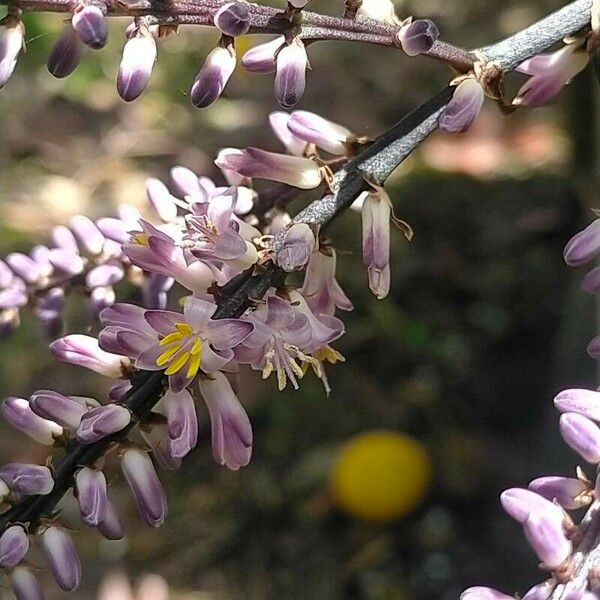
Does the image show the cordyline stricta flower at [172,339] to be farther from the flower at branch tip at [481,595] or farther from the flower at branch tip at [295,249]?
the flower at branch tip at [481,595]

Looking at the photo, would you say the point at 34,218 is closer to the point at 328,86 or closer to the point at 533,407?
the point at 328,86

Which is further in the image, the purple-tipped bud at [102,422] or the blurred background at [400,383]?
the blurred background at [400,383]

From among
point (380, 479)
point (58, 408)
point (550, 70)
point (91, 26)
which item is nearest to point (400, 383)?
point (380, 479)

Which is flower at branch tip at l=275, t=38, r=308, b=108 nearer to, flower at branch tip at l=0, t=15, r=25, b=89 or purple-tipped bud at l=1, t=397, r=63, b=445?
flower at branch tip at l=0, t=15, r=25, b=89

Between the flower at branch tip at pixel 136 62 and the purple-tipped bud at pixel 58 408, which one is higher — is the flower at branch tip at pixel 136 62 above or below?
above

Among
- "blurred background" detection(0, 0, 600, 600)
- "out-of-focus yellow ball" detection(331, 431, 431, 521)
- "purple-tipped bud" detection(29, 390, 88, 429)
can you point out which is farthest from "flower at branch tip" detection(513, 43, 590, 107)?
"out-of-focus yellow ball" detection(331, 431, 431, 521)

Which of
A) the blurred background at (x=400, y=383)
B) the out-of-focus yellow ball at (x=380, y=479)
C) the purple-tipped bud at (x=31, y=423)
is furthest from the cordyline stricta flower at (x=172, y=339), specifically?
the out-of-focus yellow ball at (x=380, y=479)

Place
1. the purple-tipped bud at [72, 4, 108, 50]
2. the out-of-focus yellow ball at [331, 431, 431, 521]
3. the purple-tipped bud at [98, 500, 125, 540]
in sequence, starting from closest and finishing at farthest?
1. the purple-tipped bud at [72, 4, 108, 50]
2. the purple-tipped bud at [98, 500, 125, 540]
3. the out-of-focus yellow ball at [331, 431, 431, 521]
